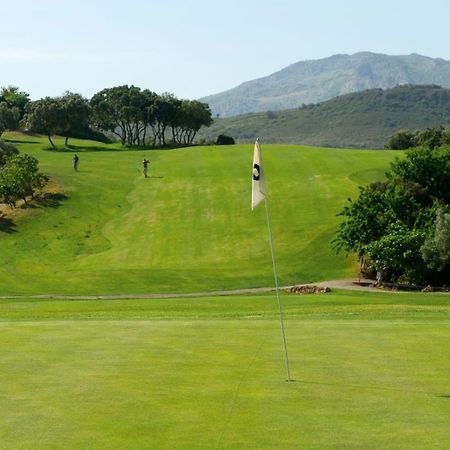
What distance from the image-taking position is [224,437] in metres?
10.8

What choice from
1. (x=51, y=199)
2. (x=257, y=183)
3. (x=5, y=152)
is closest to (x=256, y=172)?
(x=257, y=183)

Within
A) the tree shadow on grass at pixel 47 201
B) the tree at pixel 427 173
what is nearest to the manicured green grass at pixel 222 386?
the tree at pixel 427 173

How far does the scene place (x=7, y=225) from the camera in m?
70.6

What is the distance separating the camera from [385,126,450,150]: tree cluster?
10634cm

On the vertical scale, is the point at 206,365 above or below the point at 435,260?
above

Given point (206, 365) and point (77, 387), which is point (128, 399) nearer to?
point (77, 387)

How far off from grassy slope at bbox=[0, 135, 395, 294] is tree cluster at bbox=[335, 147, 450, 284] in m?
3.70

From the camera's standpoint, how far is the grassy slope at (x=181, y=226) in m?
55.9

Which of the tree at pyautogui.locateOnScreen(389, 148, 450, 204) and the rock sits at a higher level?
the tree at pyautogui.locateOnScreen(389, 148, 450, 204)

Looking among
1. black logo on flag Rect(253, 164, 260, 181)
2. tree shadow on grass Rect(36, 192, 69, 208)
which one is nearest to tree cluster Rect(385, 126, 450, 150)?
tree shadow on grass Rect(36, 192, 69, 208)

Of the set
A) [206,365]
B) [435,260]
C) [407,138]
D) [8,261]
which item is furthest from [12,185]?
[407,138]

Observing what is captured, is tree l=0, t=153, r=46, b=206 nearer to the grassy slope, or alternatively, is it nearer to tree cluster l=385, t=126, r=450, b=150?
the grassy slope

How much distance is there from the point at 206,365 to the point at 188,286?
3715 centimetres

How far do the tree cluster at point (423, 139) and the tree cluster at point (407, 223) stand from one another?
99.5ft
